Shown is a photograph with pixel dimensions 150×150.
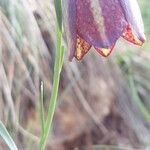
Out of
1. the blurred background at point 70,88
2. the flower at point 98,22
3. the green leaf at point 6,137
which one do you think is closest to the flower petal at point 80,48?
the flower at point 98,22

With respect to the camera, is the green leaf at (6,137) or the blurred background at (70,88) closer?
the green leaf at (6,137)

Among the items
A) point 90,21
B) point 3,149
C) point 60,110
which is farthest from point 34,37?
point 90,21

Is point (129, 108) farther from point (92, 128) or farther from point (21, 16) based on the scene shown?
point (21, 16)

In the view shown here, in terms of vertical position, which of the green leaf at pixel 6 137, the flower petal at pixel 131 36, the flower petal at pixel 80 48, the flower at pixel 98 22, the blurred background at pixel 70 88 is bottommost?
the blurred background at pixel 70 88

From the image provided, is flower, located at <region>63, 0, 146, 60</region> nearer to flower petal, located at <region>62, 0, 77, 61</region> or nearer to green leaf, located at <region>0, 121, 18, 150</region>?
flower petal, located at <region>62, 0, 77, 61</region>

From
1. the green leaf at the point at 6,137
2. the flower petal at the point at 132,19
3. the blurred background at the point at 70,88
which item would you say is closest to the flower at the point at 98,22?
the flower petal at the point at 132,19

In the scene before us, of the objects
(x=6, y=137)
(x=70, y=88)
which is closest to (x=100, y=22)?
(x=6, y=137)

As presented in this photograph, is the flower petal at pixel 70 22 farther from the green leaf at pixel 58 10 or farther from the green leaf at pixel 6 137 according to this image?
the green leaf at pixel 6 137

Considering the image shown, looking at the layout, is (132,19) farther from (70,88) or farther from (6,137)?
(70,88)

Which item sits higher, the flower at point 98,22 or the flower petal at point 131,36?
the flower at point 98,22
